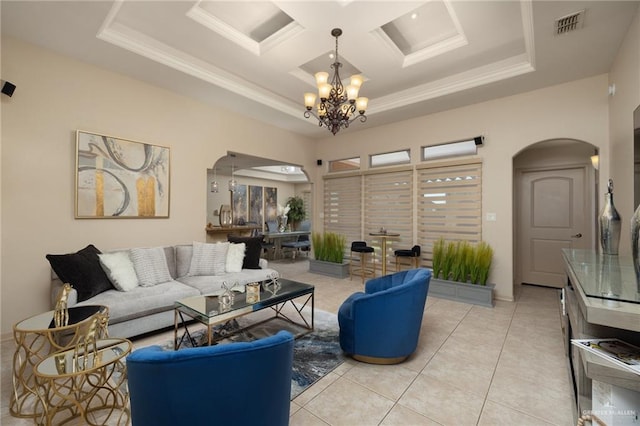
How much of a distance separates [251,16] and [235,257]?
10.2 ft

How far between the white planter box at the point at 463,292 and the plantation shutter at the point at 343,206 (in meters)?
2.05

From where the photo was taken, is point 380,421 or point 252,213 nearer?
point 380,421

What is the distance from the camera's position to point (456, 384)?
2.21m

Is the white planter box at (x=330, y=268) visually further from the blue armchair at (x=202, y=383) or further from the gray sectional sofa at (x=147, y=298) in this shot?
the blue armchair at (x=202, y=383)

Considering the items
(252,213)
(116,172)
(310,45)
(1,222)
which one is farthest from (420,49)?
(252,213)

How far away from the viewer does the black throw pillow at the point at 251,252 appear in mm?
4348

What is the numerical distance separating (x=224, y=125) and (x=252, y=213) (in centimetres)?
510

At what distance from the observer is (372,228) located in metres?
5.92

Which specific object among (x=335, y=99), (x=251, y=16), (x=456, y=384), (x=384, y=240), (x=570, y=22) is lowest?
(x=456, y=384)

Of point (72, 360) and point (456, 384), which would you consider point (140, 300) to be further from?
point (456, 384)

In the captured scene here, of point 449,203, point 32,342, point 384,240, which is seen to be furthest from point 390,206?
point 32,342

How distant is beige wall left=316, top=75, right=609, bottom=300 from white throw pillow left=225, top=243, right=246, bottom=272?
11.4ft

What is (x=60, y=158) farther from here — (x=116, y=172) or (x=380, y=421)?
(x=380, y=421)

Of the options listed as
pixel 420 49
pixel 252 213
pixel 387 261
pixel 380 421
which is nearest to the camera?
pixel 380 421
